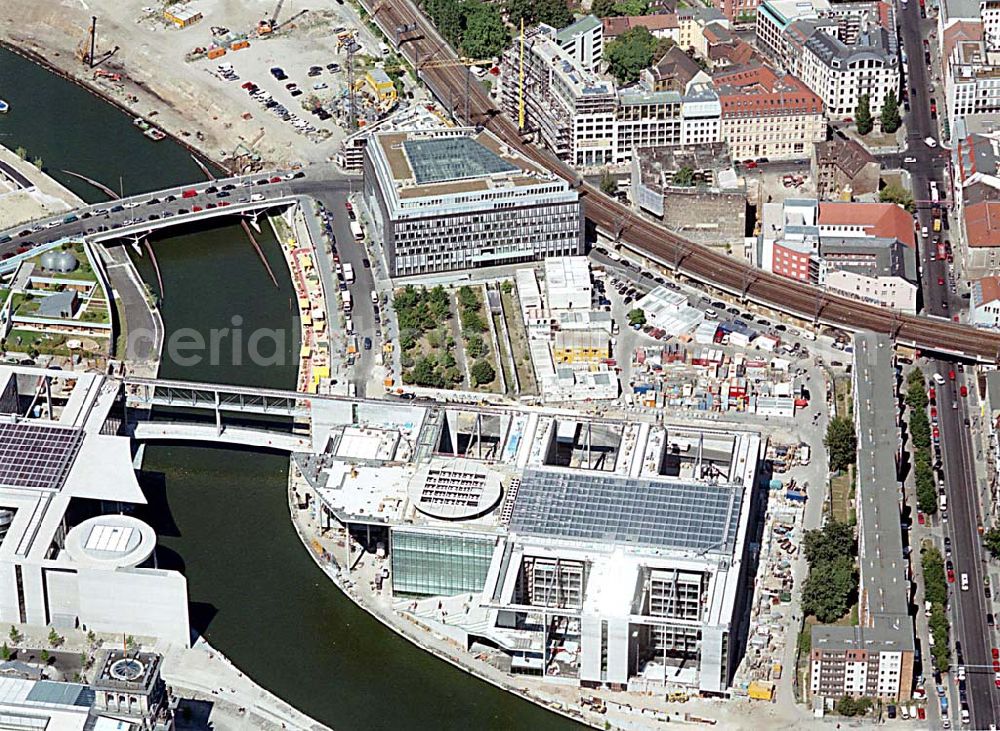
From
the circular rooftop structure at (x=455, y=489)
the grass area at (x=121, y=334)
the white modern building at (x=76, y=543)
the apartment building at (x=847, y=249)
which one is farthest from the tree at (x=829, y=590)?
the grass area at (x=121, y=334)

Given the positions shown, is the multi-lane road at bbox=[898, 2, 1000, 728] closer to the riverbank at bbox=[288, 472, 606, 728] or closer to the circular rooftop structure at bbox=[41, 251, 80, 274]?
the riverbank at bbox=[288, 472, 606, 728]

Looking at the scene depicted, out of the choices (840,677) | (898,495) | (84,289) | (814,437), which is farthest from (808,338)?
(84,289)

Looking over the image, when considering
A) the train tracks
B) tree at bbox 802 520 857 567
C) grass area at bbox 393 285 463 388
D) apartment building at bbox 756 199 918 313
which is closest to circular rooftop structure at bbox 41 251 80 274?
grass area at bbox 393 285 463 388

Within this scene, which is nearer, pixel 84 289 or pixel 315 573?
pixel 315 573

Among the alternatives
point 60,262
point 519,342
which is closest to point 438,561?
point 519,342

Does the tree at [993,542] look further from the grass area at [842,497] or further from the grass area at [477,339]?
the grass area at [477,339]

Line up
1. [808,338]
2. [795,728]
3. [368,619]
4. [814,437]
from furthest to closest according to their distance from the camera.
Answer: [808,338] < [814,437] < [368,619] < [795,728]

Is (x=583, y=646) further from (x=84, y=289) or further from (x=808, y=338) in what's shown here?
(x=84, y=289)
